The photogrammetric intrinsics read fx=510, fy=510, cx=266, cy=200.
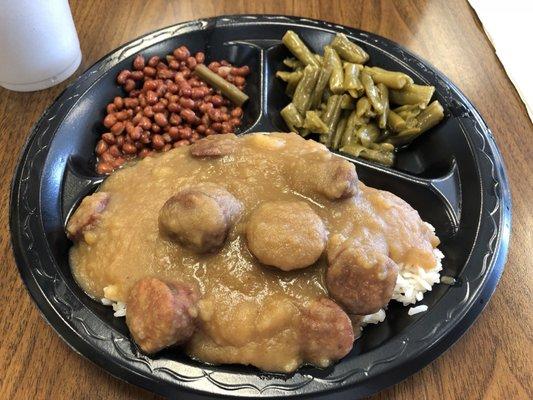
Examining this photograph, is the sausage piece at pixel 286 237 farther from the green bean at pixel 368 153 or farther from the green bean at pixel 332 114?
the green bean at pixel 332 114

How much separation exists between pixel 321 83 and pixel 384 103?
0.42 m

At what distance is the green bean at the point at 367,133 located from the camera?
314 cm

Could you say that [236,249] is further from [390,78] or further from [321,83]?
[390,78]

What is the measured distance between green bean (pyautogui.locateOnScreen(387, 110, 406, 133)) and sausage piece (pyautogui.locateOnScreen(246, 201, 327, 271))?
1.27 m

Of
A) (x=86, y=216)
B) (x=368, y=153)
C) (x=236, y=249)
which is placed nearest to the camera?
(x=236, y=249)

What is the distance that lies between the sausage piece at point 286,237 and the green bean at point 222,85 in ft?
4.62

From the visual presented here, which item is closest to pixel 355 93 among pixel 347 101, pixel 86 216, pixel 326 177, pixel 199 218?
pixel 347 101

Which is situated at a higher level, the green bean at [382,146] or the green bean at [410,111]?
the green bean at [410,111]

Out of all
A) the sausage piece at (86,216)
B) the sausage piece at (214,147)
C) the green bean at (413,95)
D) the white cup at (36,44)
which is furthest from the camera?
the green bean at (413,95)

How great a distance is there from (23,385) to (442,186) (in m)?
2.36

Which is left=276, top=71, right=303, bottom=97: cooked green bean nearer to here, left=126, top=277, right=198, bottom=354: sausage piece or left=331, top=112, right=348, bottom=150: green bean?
left=331, top=112, right=348, bottom=150: green bean

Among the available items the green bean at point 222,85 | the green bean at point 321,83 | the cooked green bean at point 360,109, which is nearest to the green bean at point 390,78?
the cooked green bean at point 360,109

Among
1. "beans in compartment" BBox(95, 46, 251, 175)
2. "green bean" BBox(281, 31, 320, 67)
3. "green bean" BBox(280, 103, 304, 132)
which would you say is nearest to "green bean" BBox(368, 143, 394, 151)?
"green bean" BBox(280, 103, 304, 132)

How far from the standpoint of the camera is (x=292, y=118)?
3211 mm
